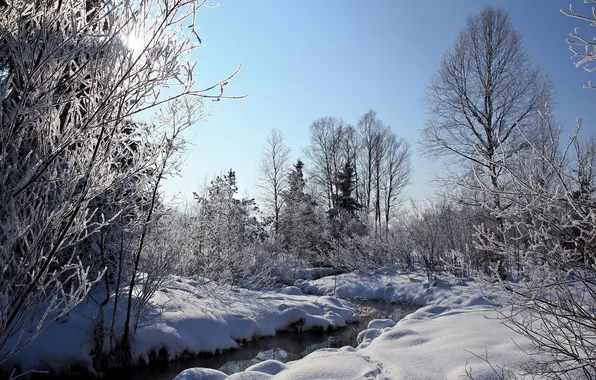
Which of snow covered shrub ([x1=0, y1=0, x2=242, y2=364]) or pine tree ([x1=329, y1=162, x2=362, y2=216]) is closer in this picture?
snow covered shrub ([x1=0, y1=0, x2=242, y2=364])

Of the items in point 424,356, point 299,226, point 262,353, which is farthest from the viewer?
point 299,226

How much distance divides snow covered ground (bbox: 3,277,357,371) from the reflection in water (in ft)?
0.75

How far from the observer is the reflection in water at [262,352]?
21.1 feet

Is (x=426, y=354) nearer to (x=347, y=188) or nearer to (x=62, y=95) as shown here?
(x=62, y=95)

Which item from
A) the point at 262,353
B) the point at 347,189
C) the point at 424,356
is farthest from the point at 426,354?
the point at 347,189

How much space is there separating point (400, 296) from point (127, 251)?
9915 millimetres

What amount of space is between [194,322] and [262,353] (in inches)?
61.7

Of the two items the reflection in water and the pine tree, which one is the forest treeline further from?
the pine tree

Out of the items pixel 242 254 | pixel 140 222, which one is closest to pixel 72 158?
pixel 140 222

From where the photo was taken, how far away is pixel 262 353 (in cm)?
777

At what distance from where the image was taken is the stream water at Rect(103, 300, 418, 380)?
21.0 ft

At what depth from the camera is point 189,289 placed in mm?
9672

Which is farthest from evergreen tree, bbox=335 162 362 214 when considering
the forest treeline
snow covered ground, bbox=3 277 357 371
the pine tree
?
snow covered ground, bbox=3 277 357 371

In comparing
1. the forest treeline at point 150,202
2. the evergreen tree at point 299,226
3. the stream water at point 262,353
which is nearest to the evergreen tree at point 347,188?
the evergreen tree at point 299,226
